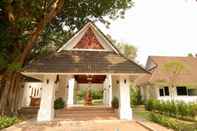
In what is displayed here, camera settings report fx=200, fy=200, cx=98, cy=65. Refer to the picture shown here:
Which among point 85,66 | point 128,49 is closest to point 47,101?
point 85,66

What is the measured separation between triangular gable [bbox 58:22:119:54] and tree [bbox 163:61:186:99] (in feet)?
25.2

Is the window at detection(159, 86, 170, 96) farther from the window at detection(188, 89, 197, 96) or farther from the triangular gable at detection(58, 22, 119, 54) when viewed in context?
the triangular gable at detection(58, 22, 119, 54)

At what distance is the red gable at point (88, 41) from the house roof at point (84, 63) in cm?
48

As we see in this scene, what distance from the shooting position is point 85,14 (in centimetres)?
1761

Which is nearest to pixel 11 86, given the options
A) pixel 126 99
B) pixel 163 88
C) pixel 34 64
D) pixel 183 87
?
pixel 34 64

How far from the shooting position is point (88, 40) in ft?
49.4

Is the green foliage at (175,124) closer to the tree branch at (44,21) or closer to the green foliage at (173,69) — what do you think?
the green foliage at (173,69)

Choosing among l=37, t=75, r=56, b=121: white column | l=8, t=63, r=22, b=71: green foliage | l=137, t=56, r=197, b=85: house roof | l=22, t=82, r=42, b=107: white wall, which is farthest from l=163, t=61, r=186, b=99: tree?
l=22, t=82, r=42, b=107: white wall

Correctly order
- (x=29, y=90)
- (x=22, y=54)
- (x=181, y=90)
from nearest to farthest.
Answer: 1. (x=22, y=54)
2. (x=181, y=90)
3. (x=29, y=90)

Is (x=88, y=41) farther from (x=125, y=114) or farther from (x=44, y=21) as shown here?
(x=125, y=114)

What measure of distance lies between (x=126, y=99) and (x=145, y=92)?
15.0 metres

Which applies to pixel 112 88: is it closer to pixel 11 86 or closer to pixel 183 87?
pixel 11 86

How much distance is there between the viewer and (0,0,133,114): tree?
12.9m

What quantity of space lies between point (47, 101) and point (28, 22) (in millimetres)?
5928
